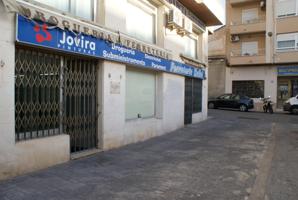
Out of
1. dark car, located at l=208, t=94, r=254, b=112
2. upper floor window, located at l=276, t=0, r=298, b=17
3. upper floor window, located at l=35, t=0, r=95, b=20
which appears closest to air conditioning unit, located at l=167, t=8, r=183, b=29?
upper floor window, located at l=35, t=0, r=95, b=20

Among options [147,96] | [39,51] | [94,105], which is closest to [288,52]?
[147,96]

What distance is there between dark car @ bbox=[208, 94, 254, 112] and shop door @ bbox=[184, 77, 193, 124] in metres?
11.3

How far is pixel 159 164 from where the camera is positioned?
22.1 feet

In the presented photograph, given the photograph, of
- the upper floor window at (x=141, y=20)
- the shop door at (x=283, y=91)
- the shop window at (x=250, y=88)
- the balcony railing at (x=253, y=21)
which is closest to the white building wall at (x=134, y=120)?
the upper floor window at (x=141, y=20)

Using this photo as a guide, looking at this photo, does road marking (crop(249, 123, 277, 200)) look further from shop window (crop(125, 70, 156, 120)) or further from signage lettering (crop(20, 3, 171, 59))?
signage lettering (crop(20, 3, 171, 59))

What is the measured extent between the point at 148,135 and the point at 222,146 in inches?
94.4

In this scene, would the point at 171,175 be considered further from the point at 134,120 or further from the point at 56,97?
the point at 134,120

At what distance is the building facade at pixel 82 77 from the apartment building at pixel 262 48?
16.6 m

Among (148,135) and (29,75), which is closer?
(29,75)

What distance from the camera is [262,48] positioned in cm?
2758

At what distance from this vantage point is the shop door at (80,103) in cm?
692

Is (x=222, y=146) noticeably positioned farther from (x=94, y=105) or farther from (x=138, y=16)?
(x=138, y=16)

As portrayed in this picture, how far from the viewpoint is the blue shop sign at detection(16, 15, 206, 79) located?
5.48 metres

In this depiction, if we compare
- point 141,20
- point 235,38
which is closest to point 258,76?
point 235,38
